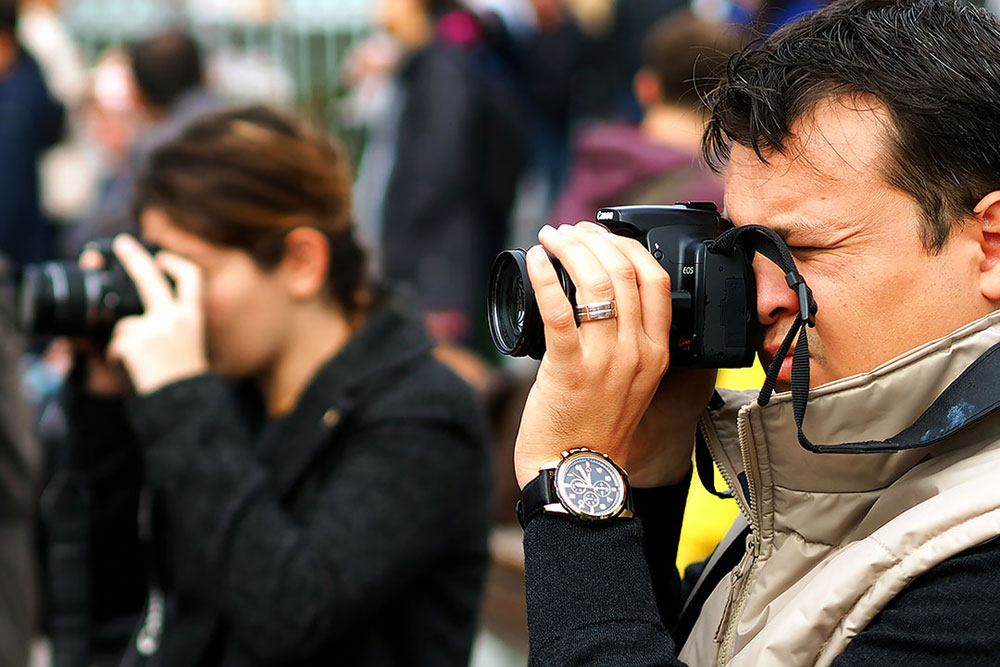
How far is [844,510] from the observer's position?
134 cm

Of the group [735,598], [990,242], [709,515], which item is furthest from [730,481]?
[709,515]

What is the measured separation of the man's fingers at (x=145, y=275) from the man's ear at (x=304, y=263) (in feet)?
0.74

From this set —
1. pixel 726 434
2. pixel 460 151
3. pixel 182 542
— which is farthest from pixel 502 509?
pixel 726 434

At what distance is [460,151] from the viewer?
542 centimetres

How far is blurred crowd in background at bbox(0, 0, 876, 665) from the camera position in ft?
12.6

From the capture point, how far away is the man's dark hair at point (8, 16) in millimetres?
5965

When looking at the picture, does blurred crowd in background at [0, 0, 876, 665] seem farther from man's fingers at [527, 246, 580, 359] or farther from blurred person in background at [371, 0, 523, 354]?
man's fingers at [527, 246, 580, 359]

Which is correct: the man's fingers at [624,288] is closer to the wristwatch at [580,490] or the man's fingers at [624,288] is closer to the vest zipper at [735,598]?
the wristwatch at [580,490]

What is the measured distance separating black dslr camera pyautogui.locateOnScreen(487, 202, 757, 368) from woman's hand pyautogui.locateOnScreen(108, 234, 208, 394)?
3.41 feet

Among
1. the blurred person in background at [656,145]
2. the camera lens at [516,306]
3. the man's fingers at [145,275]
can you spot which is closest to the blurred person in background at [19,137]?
the blurred person in background at [656,145]

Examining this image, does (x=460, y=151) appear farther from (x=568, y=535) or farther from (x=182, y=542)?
(x=568, y=535)

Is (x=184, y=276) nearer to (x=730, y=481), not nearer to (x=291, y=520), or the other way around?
(x=291, y=520)

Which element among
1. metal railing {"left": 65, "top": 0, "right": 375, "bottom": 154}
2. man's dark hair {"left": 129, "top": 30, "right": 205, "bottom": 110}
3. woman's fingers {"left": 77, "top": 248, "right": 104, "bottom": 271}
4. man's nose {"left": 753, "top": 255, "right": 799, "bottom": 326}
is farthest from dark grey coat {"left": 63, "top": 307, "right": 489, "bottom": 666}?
metal railing {"left": 65, "top": 0, "right": 375, "bottom": 154}

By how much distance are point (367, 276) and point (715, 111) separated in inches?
50.1
